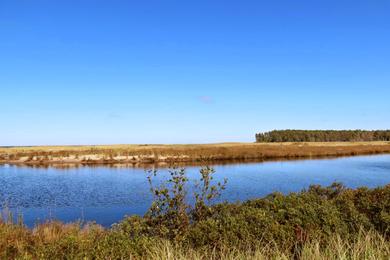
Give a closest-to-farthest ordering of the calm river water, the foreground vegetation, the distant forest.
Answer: the foreground vegetation, the calm river water, the distant forest

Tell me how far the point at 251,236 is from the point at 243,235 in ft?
0.71

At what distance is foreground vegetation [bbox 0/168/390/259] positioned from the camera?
6055mm

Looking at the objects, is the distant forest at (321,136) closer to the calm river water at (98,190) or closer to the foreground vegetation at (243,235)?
the calm river water at (98,190)

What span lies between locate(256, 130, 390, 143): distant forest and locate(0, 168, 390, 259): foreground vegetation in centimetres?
15331

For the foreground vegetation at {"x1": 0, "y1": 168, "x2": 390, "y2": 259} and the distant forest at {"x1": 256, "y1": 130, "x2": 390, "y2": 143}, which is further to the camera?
the distant forest at {"x1": 256, "y1": 130, "x2": 390, "y2": 143}

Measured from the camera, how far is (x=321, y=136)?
162 meters

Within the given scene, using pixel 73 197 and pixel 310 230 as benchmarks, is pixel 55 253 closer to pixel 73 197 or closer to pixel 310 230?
pixel 310 230

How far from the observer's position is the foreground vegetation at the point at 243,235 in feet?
19.9

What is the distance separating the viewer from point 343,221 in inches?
322

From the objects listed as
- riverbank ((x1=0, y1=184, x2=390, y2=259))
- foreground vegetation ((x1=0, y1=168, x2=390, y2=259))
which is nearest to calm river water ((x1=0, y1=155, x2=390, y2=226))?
foreground vegetation ((x1=0, y1=168, x2=390, y2=259))

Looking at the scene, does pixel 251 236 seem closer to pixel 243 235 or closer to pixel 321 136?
pixel 243 235

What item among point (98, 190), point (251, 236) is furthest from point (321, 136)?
point (251, 236)

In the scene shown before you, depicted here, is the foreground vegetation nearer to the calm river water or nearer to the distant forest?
the calm river water

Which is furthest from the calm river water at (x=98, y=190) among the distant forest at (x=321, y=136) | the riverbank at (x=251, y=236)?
the distant forest at (x=321, y=136)
